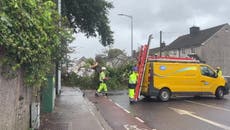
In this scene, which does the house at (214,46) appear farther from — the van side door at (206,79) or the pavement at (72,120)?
the pavement at (72,120)

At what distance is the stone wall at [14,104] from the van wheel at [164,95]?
419 inches

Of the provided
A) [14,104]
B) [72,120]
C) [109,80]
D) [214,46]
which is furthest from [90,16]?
[214,46]

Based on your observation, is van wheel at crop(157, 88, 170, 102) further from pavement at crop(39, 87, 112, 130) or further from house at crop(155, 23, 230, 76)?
house at crop(155, 23, 230, 76)

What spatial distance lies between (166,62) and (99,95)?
5.04 meters

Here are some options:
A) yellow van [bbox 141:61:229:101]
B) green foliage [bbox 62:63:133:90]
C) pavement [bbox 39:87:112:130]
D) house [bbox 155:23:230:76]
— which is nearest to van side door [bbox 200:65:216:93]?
yellow van [bbox 141:61:229:101]

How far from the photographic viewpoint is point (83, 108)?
14.5 meters

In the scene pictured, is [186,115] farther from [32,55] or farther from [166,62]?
[32,55]

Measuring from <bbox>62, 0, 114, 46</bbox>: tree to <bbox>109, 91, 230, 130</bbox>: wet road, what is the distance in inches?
554

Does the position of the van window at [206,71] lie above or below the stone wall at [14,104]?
above

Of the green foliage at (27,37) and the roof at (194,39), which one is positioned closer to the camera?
the green foliage at (27,37)

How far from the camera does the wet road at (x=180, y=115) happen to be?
11.7 m

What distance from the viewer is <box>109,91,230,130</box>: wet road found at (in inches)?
460

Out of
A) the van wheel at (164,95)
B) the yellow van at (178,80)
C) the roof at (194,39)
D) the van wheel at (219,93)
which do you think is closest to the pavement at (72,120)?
the yellow van at (178,80)

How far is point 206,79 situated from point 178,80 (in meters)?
1.79
